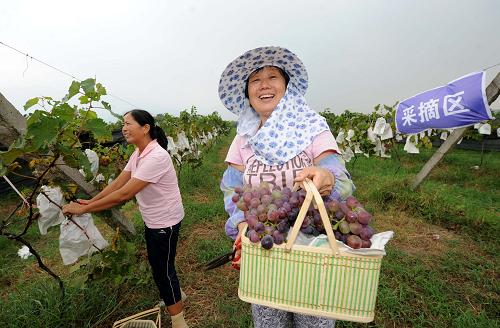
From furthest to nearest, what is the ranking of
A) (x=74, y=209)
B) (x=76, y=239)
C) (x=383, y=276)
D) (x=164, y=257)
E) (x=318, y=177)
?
(x=383, y=276) → (x=164, y=257) → (x=76, y=239) → (x=74, y=209) → (x=318, y=177)

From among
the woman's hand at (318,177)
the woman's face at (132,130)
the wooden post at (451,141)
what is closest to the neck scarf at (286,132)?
the woman's hand at (318,177)

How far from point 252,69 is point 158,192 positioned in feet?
3.72

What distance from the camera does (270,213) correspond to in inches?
40.1

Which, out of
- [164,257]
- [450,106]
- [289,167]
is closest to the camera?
[289,167]

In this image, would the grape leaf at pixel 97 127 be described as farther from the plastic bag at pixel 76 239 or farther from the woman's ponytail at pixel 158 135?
the plastic bag at pixel 76 239

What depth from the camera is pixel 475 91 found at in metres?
3.45

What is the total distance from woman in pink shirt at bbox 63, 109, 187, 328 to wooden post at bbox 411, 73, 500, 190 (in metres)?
4.01

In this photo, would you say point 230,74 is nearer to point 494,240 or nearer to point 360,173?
point 494,240

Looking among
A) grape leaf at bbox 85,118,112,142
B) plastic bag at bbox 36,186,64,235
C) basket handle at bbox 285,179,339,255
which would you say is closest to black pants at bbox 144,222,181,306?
plastic bag at bbox 36,186,64,235

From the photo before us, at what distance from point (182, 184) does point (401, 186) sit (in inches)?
170

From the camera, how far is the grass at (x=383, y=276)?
7.73 ft

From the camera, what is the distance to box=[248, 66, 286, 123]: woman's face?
146 cm

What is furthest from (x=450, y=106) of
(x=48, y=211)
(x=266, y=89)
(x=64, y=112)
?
(x=48, y=211)

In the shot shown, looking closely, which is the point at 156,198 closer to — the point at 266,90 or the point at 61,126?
the point at 61,126
